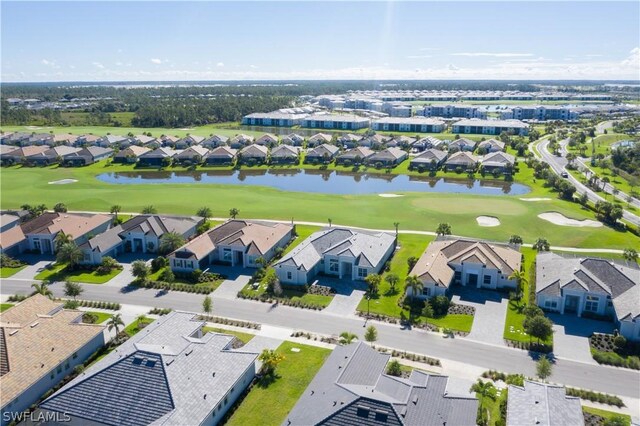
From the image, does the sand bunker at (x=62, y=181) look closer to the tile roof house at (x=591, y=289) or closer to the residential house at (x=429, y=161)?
the residential house at (x=429, y=161)

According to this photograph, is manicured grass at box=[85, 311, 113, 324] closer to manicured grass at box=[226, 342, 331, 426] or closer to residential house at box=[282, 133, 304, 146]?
manicured grass at box=[226, 342, 331, 426]

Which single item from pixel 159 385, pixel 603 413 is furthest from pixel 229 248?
pixel 603 413

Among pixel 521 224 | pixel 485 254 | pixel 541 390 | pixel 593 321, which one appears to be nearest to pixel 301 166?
pixel 521 224

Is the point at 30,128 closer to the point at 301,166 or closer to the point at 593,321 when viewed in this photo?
the point at 301,166

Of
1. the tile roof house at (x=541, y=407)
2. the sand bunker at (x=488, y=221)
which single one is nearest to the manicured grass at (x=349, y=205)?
the sand bunker at (x=488, y=221)

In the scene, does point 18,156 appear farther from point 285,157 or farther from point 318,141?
point 318,141
